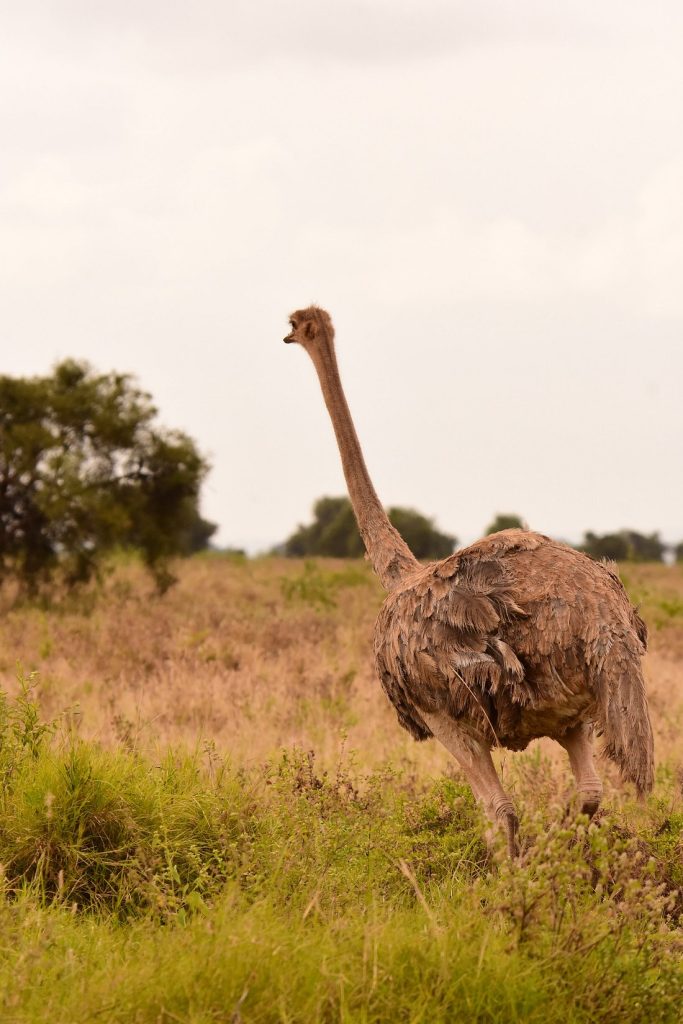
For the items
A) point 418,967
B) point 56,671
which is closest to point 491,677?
point 418,967

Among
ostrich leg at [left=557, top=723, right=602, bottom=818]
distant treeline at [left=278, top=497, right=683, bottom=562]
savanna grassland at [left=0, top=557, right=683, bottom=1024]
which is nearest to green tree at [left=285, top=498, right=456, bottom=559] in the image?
distant treeline at [left=278, top=497, right=683, bottom=562]

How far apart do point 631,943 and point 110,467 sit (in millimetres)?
14006

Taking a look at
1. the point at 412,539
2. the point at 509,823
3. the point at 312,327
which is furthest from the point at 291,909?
the point at 412,539

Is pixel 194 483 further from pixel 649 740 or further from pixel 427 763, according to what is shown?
pixel 649 740

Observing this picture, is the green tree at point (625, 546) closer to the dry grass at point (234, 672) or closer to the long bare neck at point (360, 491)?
the dry grass at point (234, 672)

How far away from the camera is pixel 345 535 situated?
1607 inches

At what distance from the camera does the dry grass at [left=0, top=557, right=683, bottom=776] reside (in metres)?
7.12

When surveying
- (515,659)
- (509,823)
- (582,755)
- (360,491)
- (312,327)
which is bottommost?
(509,823)

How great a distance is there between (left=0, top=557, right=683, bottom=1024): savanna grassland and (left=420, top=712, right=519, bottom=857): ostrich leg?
0.13 m

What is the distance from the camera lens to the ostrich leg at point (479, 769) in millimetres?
4684

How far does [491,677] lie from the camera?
4.46 metres

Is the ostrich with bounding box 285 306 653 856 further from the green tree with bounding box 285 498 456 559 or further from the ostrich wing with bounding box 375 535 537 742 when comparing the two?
the green tree with bounding box 285 498 456 559

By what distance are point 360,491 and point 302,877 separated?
240 cm

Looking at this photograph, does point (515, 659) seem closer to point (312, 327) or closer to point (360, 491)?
point (360, 491)
